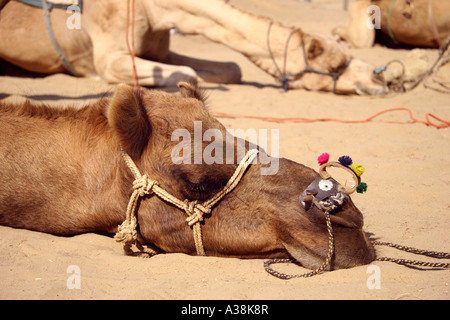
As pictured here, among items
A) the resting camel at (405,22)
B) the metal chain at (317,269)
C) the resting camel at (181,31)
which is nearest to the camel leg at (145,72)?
the resting camel at (181,31)

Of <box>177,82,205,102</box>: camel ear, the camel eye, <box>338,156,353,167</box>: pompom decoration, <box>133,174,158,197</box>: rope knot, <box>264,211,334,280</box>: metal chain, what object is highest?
<box>177,82,205,102</box>: camel ear

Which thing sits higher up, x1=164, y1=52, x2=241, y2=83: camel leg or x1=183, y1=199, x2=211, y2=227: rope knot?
x1=183, y1=199, x2=211, y2=227: rope knot

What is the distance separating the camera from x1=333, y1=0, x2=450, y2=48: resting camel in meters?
8.37

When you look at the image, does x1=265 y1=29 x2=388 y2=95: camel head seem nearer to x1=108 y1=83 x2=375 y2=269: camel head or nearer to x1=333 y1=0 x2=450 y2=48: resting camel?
x1=333 y1=0 x2=450 y2=48: resting camel

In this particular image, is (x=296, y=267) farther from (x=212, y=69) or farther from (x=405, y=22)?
(x=405, y=22)

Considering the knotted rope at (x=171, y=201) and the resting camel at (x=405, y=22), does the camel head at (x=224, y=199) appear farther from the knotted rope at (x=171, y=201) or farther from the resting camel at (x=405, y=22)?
the resting camel at (x=405, y=22)

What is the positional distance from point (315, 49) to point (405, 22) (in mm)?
3410

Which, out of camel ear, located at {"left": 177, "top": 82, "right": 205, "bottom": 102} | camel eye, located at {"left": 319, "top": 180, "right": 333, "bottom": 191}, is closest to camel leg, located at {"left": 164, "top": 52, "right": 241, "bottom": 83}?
camel ear, located at {"left": 177, "top": 82, "right": 205, "bottom": 102}

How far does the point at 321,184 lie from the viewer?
7.16 ft

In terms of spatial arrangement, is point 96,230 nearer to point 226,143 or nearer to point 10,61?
point 226,143

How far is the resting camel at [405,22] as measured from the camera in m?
8.37

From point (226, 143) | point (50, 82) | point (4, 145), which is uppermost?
point (226, 143)
